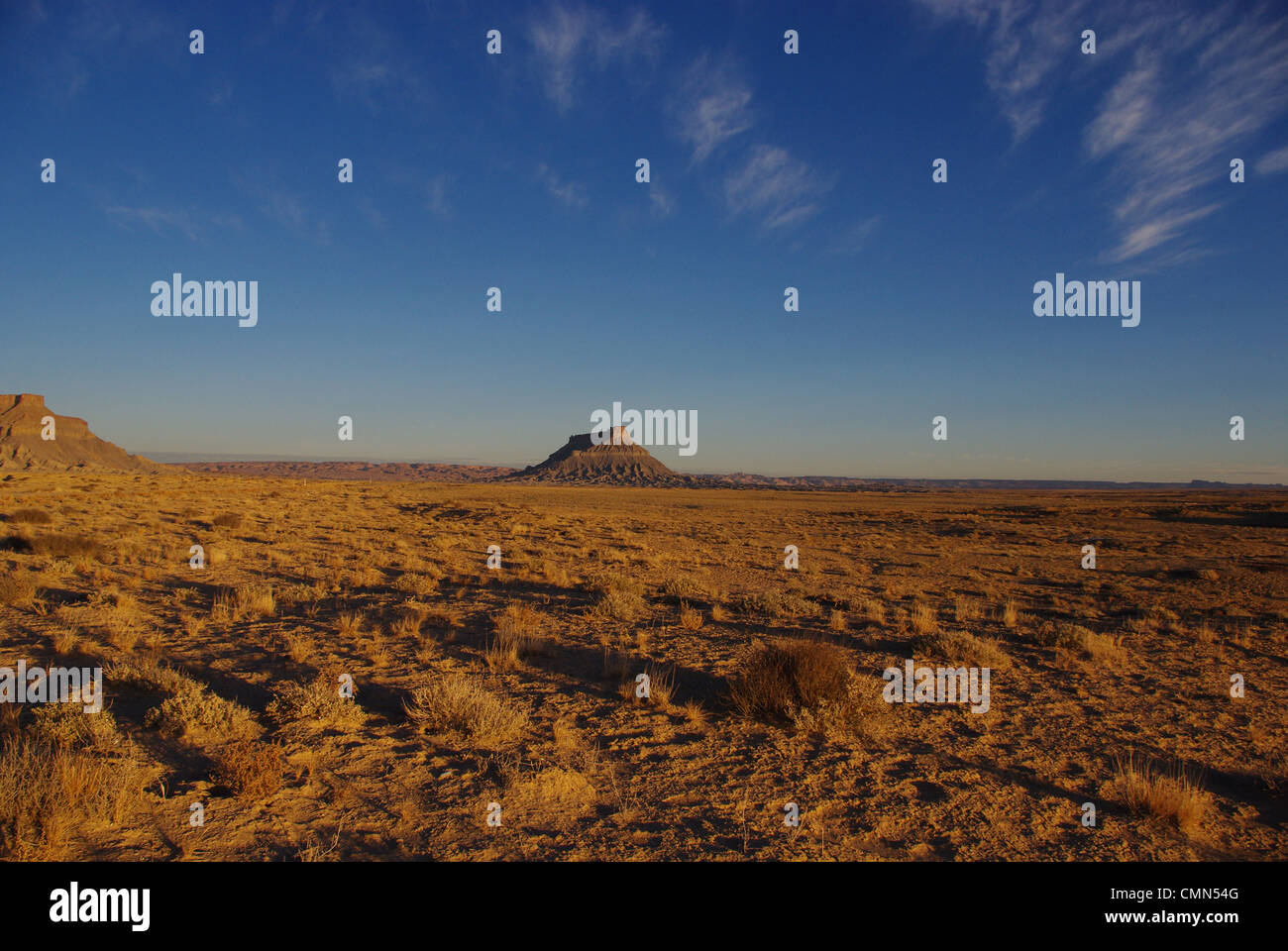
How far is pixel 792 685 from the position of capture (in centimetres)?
618

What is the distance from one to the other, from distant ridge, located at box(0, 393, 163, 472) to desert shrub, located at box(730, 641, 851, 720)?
121 meters

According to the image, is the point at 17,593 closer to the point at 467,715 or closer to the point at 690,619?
the point at 467,715

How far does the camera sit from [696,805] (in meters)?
4.41

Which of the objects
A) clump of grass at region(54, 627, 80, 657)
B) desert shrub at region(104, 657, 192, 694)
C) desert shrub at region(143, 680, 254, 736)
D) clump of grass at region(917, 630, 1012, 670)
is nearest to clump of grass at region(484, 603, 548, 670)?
desert shrub at region(143, 680, 254, 736)

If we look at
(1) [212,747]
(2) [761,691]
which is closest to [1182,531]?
(2) [761,691]

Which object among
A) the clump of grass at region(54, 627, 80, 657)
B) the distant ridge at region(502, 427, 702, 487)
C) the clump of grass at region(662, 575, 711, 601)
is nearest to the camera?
the clump of grass at region(54, 627, 80, 657)

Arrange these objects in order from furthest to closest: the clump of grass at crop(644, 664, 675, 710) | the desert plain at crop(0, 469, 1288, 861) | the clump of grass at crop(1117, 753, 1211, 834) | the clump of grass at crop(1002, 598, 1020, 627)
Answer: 1. the clump of grass at crop(1002, 598, 1020, 627)
2. the clump of grass at crop(644, 664, 675, 710)
3. the clump of grass at crop(1117, 753, 1211, 834)
4. the desert plain at crop(0, 469, 1288, 861)

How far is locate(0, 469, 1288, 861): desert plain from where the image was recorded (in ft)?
13.0

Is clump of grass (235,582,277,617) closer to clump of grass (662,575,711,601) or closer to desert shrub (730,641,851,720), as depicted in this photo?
clump of grass (662,575,711,601)

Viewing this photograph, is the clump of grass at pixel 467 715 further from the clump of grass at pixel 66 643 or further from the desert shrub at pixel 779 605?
the desert shrub at pixel 779 605

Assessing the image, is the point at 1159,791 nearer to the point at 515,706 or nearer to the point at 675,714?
the point at 675,714

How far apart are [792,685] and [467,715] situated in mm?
3273
